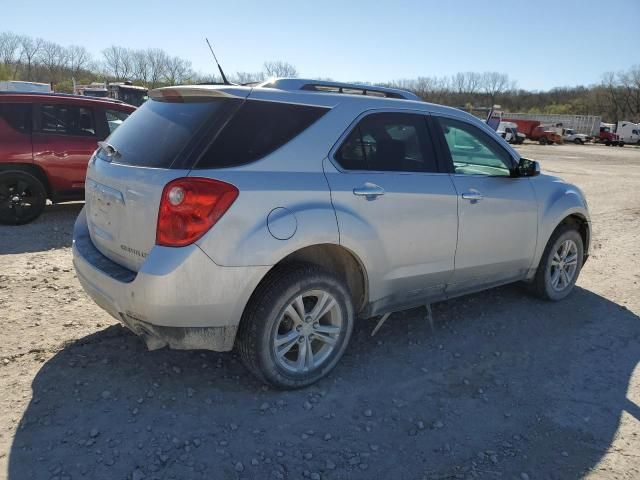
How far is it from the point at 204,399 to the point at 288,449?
67 cm

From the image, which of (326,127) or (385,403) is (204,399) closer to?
(385,403)

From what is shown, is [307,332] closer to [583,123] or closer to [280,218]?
[280,218]

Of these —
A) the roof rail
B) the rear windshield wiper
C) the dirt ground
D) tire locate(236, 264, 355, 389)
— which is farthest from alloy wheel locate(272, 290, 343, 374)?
the rear windshield wiper

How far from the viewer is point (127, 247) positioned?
301 cm

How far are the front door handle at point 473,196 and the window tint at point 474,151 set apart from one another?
182 millimetres

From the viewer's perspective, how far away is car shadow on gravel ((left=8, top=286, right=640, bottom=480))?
263 cm

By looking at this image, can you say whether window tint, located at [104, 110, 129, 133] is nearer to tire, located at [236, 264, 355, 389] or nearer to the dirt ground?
the dirt ground

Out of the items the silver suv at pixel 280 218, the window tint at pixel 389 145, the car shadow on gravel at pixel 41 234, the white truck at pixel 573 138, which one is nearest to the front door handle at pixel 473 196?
the silver suv at pixel 280 218

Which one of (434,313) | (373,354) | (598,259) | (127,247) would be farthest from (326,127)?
(598,259)

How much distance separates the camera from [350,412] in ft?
10.2

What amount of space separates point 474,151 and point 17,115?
605cm

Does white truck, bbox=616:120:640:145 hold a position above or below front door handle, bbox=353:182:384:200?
above

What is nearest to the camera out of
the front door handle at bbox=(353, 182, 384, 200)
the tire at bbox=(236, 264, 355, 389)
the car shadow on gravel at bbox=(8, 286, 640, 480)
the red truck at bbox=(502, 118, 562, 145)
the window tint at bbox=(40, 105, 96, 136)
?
the car shadow on gravel at bbox=(8, 286, 640, 480)

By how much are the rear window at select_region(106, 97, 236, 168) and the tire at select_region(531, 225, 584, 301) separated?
11.1ft
